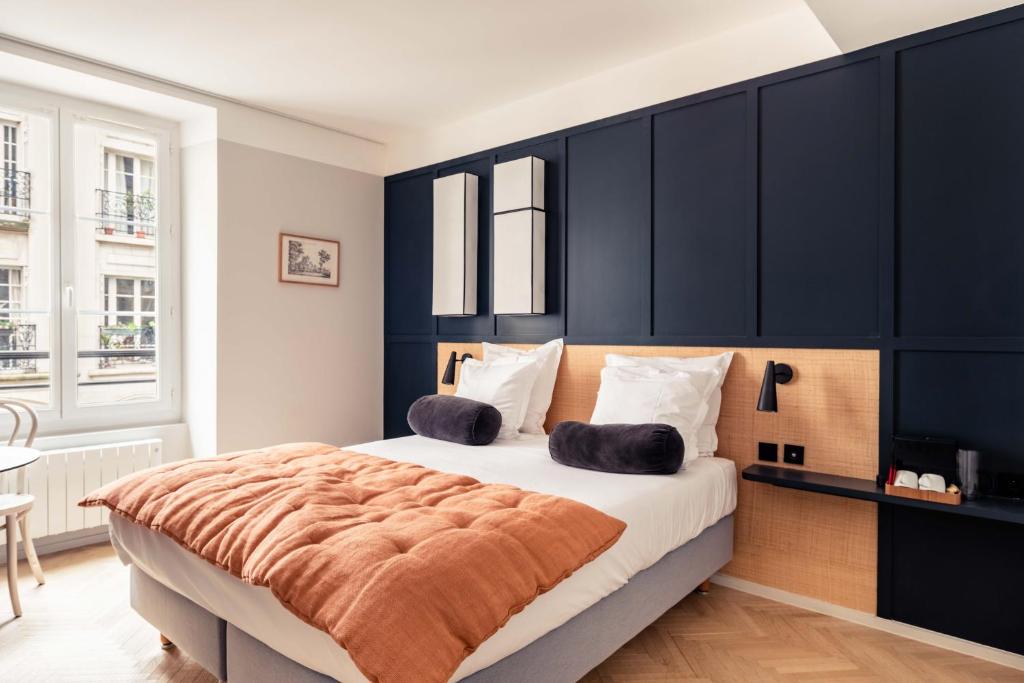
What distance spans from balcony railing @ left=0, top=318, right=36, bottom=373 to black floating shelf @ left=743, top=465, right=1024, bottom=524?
403 centimetres

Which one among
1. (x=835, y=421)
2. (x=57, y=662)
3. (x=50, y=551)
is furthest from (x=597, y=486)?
(x=50, y=551)

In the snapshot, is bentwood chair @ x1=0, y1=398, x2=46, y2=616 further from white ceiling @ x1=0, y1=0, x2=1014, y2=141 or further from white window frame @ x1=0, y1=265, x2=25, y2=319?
white ceiling @ x1=0, y1=0, x2=1014, y2=141

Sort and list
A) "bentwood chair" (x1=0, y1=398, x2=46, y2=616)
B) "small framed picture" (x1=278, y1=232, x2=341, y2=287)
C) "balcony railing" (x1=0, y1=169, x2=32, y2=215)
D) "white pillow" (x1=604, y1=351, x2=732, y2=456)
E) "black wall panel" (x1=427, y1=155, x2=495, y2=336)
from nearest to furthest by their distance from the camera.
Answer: "bentwood chair" (x1=0, y1=398, x2=46, y2=616), "white pillow" (x1=604, y1=351, x2=732, y2=456), "balcony railing" (x1=0, y1=169, x2=32, y2=215), "black wall panel" (x1=427, y1=155, x2=495, y2=336), "small framed picture" (x1=278, y1=232, x2=341, y2=287)

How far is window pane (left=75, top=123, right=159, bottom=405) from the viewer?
378 cm

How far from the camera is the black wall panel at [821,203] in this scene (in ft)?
8.64

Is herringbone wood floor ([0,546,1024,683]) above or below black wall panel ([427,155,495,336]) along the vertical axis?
below

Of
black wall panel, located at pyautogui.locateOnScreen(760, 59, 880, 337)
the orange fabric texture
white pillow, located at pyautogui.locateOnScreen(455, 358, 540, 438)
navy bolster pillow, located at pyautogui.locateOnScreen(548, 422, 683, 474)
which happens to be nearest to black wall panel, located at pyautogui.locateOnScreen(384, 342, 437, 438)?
white pillow, located at pyautogui.locateOnScreen(455, 358, 540, 438)

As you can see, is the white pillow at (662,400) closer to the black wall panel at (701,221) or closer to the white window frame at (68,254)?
the black wall panel at (701,221)

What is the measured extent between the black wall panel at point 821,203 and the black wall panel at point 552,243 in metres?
1.22

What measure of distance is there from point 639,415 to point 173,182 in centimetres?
351

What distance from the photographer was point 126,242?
13.0 feet

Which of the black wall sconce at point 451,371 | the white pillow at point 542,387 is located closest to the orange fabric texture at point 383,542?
the white pillow at point 542,387

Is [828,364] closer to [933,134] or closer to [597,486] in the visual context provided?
[933,134]

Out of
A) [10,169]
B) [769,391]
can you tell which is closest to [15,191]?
[10,169]
